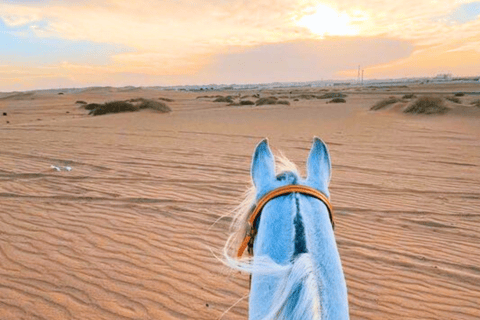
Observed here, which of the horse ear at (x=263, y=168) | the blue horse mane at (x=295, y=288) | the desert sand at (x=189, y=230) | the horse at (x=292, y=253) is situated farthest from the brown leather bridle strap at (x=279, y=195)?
the desert sand at (x=189, y=230)

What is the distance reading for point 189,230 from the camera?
4.99 meters

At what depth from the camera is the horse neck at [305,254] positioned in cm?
99

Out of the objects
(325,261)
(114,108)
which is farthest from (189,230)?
(114,108)

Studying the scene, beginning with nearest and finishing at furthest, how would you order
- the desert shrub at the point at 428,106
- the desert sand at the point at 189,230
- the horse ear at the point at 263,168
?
the horse ear at the point at 263,168 → the desert sand at the point at 189,230 → the desert shrub at the point at 428,106

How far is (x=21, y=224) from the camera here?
507 cm

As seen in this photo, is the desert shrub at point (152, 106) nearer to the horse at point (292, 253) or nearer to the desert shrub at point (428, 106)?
the desert shrub at point (428, 106)

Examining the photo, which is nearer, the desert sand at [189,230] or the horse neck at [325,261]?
the horse neck at [325,261]

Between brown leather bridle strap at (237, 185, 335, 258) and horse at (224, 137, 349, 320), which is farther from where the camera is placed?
brown leather bridle strap at (237, 185, 335, 258)

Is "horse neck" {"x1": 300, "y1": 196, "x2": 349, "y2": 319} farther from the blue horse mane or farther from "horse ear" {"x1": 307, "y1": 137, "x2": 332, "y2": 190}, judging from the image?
"horse ear" {"x1": 307, "y1": 137, "x2": 332, "y2": 190}

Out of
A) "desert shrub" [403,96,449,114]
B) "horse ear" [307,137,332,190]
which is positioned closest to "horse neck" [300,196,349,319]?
"horse ear" [307,137,332,190]

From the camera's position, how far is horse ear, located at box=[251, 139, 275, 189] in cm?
142

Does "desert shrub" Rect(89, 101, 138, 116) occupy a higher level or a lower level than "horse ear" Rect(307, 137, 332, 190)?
higher

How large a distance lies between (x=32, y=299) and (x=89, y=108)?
88.7ft

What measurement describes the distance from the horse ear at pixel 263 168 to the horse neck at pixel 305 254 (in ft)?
0.59
